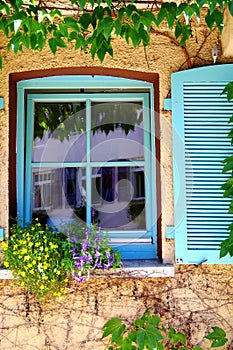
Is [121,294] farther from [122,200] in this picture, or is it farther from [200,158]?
[200,158]

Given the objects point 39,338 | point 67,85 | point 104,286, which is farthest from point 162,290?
point 67,85

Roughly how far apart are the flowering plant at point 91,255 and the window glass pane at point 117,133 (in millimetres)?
708

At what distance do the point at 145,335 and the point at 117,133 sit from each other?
1590 mm

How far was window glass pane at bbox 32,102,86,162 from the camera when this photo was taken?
10.7 ft

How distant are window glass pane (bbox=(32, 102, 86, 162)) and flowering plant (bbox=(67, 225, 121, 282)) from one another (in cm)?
68

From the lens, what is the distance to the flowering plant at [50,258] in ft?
8.96

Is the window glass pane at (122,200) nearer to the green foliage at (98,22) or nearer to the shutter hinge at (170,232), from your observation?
the shutter hinge at (170,232)

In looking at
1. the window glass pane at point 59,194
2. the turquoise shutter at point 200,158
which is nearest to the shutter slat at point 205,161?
the turquoise shutter at point 200,158

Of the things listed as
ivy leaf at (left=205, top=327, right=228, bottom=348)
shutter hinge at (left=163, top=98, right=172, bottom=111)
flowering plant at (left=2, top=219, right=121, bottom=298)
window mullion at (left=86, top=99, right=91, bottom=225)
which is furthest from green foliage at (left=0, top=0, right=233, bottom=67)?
ivy leaf at (left=205, top=327, right=228, bottom=348)

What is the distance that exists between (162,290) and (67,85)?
1.72m

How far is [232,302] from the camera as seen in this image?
2.98 m

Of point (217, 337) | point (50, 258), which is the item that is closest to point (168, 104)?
point (50, 258)

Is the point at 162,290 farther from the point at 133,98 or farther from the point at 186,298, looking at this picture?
the point at 133,98

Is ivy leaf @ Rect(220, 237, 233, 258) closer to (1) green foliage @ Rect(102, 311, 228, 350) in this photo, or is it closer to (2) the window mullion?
(1) green foliage @ Rect(102, 311, 228, 350)
